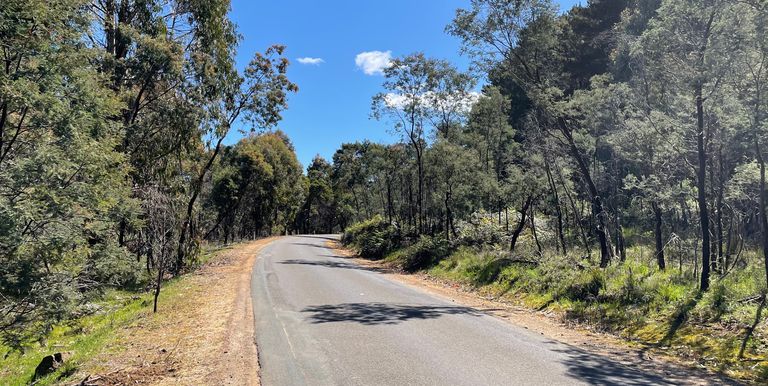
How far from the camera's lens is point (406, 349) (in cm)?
729

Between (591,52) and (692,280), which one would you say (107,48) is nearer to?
(692,280)

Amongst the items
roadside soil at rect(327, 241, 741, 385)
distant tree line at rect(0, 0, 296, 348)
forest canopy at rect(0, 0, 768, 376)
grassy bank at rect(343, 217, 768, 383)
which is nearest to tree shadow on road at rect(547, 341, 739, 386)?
roadside soil at rect(327, 241, 741, 385)

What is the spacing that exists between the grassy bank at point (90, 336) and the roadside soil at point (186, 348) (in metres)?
0.13

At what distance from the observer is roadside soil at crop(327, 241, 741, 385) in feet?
21.5

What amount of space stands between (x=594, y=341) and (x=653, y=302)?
6.77ft

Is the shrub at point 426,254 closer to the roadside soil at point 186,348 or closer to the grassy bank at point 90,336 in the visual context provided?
the grassy bank at point 90,336

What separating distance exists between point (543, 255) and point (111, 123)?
15399 millimetres

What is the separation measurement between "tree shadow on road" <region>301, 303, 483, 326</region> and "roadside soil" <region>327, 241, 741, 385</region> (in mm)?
1093

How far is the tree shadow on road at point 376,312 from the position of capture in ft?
31.3

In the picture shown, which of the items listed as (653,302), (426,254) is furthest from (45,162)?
(426,254)

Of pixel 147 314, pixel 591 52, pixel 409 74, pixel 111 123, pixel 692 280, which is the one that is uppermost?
pixel 591 52

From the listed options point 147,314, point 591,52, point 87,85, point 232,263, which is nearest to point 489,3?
point 87,85

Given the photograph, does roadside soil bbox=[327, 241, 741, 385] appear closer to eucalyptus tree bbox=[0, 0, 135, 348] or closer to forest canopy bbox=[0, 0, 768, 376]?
forest canopy bbox=[0, 0, 768, 376]

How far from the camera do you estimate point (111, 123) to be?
51.4ft
